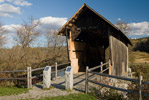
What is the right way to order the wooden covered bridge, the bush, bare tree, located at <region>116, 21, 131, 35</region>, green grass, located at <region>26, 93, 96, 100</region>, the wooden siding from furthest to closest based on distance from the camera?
bare tree, located at <region>116, 21, 131, 35</region>
the wooden siding
the wooden covered bridge
green grass, located at <region>26, 93, 96, 100</region>
the bush

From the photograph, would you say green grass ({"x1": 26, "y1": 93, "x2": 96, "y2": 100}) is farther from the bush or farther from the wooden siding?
the wooden siding

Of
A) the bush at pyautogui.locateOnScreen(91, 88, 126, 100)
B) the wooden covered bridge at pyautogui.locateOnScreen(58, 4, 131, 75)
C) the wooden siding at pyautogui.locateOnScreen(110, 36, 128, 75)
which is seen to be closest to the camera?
the bush at pyautogui.locateOnScreen(91, 88, 126, 100)

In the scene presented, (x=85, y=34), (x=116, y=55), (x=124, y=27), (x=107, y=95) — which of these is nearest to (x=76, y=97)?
(x=107, y=95)

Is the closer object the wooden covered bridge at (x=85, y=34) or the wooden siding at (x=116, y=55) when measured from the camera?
the wooden covered bridge at (x=85, y=34)

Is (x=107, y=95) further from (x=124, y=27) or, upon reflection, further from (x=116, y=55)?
(x=124, y=27)

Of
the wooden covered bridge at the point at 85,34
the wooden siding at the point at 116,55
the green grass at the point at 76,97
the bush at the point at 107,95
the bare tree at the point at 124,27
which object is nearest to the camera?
the bush at the point at 107,95

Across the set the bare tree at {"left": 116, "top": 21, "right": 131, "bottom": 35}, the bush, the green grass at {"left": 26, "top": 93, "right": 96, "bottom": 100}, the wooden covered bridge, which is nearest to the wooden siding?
the wooden covered bridge

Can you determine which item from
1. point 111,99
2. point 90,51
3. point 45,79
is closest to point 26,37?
point 90,51

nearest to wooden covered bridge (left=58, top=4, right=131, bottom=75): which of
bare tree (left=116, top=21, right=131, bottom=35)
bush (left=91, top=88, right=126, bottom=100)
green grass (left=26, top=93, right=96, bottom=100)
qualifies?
bush (left=91, top=88, right=126, bottom=100)

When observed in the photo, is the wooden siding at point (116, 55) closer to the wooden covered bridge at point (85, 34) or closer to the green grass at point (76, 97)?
the wooden covered bridge at point (85, 34)

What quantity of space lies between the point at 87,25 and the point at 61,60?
34.7ft

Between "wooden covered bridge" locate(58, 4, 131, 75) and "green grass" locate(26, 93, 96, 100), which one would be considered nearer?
"green grass" locate(26, 93, 96, 100)

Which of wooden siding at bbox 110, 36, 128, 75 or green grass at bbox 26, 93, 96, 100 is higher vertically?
wooden siding at bbox 110, 36, 128, 75

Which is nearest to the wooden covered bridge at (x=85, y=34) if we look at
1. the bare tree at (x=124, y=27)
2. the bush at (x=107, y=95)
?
the bush at (x=107, y=95)
